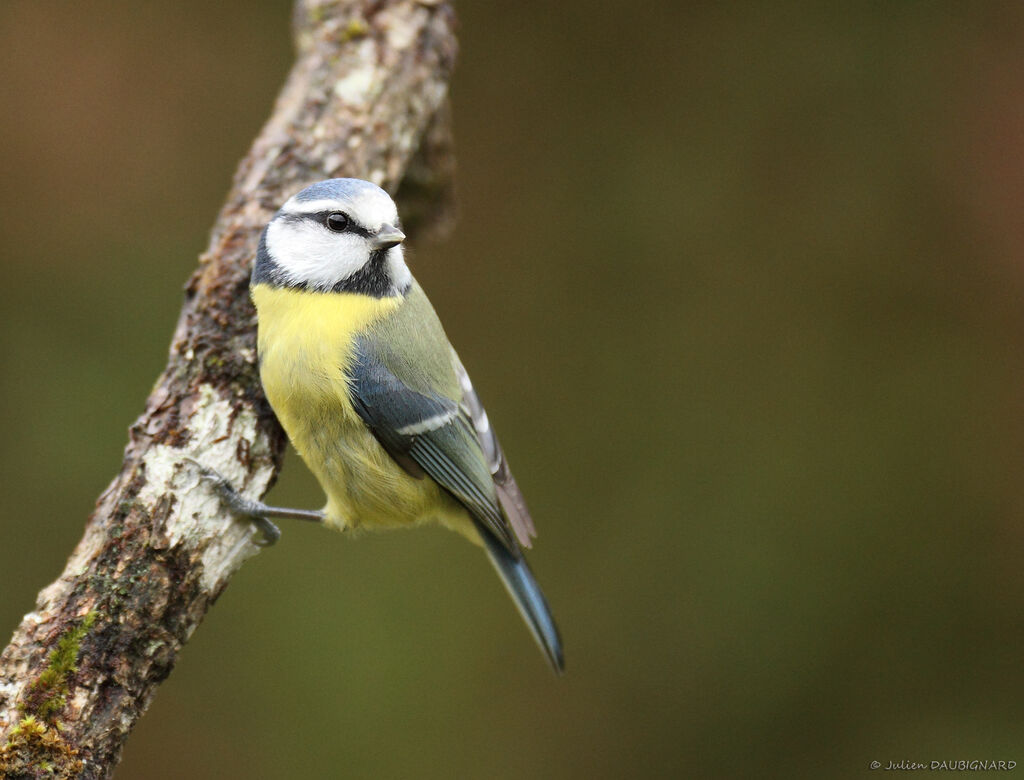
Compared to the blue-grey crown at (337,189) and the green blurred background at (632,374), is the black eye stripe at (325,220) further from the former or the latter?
the green blurred background at (632,374)

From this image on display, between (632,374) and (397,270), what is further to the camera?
(632,374)

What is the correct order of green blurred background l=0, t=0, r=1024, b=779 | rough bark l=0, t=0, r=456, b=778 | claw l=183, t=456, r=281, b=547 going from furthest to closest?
green blurred background l=0, t=0, r=1024, b=779 < claw l=183, t=456, r=281, b=547 < rough bark l=0, t=0, r=456, b=778

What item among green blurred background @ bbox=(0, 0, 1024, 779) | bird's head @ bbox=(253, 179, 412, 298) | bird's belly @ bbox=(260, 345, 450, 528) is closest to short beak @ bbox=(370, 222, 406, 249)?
bird's head @ bbox=(253, 179, 412, 298)

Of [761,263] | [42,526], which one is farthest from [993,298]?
[42,526]

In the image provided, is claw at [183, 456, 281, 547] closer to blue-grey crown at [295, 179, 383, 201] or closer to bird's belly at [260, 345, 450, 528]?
bird's belly at [260, 345, 450, 528]

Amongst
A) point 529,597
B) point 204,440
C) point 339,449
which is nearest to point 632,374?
point 529,597

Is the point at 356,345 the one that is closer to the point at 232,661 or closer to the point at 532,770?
the point at 232,661

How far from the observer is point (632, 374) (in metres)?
2.96

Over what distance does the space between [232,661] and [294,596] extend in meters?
0.23

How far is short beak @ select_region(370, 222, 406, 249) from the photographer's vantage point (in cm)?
169

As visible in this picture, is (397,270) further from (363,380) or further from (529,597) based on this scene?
(529,597)

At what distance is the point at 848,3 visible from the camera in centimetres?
289

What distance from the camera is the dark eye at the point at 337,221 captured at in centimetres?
171

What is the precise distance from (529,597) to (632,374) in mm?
1224
